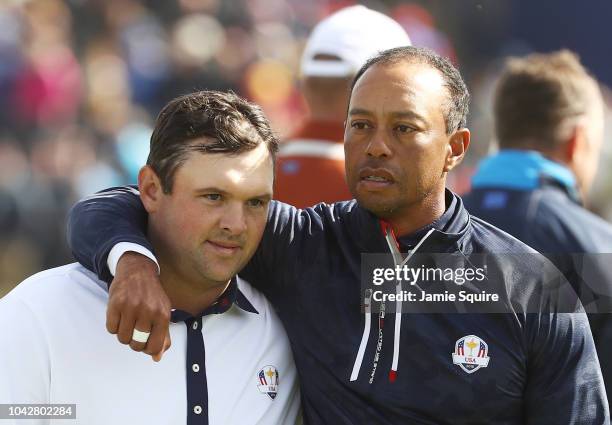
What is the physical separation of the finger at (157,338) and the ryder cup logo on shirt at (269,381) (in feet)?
1.53

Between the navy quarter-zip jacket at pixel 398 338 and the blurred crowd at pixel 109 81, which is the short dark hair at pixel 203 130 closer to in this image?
the navy quarter-zip jacket at pixel 398 338

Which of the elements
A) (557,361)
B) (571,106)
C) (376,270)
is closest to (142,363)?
(376,270)

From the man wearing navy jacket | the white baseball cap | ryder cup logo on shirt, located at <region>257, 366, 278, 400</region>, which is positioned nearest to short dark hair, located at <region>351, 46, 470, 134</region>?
the man wearing navy jacket

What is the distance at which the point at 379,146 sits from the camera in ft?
9.03

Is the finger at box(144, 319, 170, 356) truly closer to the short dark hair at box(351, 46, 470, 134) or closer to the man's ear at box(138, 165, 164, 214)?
the man's ear at box(138, 165, 164, 214)

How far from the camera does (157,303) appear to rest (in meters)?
2.44

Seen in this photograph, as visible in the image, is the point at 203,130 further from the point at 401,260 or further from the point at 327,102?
the point at 327,102

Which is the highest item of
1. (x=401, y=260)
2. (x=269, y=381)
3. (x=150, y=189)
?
(x=150, y=189)

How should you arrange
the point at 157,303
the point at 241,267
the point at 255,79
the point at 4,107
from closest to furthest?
the point at 157,303 → the point at 241,267 → the point at 4,107 → the point at 255,79

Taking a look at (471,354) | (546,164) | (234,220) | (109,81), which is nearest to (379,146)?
(234,220)

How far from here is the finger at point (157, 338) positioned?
2420mm

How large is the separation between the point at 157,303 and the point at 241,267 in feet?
1.26

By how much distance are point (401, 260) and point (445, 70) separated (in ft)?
1.82

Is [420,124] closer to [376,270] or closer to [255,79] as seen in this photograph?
[376,270]
